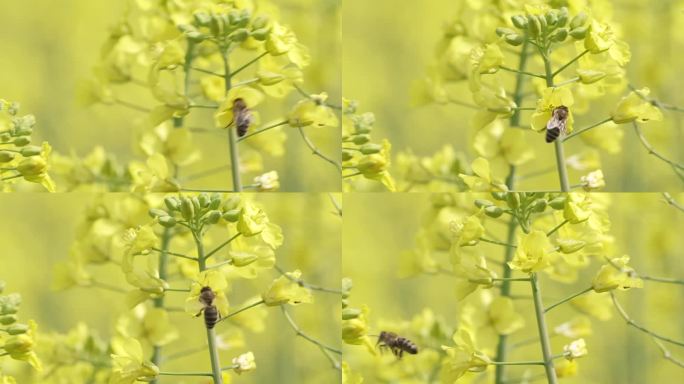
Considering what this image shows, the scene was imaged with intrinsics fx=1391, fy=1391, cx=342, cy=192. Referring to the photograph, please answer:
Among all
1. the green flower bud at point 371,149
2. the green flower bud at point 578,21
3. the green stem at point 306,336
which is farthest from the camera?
the green stem at point 306,336

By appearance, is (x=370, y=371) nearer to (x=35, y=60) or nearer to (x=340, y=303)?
(x=340, y=303)

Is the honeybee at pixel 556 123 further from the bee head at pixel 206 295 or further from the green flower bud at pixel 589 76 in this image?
the bee head at pixel 206 295

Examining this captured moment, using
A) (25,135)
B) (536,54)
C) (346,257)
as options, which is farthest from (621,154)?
(25,135)

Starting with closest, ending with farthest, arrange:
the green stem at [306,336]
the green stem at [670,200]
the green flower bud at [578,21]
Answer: the green flower bud at [578,21] → the green stem at [306,336] → the green stem at [670,200]

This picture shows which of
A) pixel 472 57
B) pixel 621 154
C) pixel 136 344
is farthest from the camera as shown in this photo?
pixel 621 154

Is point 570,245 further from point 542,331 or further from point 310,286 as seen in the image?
point 310,286

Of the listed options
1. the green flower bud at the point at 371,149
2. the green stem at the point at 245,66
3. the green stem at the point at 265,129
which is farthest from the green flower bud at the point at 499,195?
the green stem at the point at 245,66

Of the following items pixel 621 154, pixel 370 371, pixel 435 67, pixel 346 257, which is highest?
pixel 435 67
